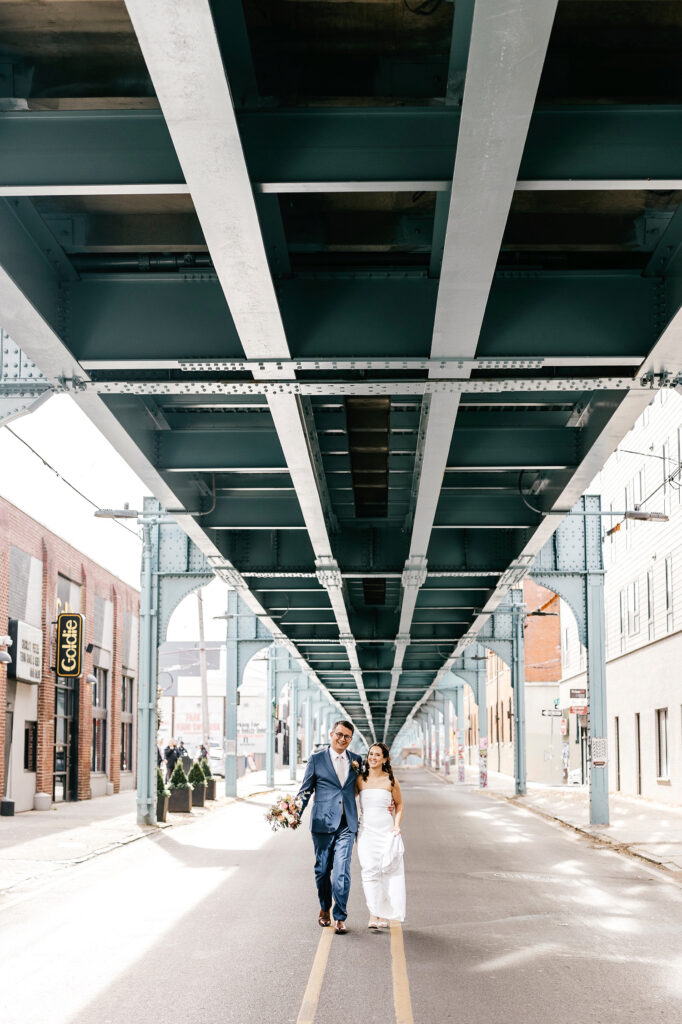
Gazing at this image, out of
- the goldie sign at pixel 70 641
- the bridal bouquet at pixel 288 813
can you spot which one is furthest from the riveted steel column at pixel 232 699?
the bridal bouquet at pixel 288 813

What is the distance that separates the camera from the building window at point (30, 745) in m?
33.3

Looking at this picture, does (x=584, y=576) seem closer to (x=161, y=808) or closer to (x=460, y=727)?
(x=161, y=808)

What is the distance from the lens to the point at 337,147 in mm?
6570

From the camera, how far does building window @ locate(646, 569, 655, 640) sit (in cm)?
3816

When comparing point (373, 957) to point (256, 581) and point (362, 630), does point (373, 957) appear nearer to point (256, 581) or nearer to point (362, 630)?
point (256, 581)

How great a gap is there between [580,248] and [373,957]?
5.86m

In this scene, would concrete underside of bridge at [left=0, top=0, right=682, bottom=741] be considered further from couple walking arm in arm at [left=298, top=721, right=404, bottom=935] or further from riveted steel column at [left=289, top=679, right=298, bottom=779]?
riveted steel column at [left=289, top=679, right=298, bottom=779]

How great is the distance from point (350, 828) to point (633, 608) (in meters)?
31.7

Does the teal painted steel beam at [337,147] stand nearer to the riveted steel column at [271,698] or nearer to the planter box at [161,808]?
the planter box at [161,808]

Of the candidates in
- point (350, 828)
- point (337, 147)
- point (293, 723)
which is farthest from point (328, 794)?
point (293, 723)

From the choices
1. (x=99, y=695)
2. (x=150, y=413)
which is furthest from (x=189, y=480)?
(x=99, y=695)

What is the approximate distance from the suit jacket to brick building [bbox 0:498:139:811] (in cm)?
2084

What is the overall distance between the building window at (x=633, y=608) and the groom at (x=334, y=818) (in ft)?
100

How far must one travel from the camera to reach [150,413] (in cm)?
1191
